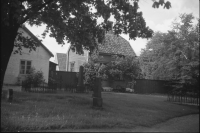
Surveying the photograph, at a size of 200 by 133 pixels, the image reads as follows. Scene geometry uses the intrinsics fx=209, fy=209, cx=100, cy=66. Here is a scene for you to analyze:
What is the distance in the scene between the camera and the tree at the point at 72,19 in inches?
307

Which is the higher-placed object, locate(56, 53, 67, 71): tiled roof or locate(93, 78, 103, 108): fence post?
locate(56, 53, 67, 71): tiled roof

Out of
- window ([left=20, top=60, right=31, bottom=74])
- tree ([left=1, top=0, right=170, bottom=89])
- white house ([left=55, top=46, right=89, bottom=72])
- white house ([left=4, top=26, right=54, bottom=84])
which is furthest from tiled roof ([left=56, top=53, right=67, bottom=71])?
tree ([left=1, top=0, right=170, bottom=89])

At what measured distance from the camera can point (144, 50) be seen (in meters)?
57.1

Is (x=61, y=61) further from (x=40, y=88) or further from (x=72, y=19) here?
(x=72, y=19)

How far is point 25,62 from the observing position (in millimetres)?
21609

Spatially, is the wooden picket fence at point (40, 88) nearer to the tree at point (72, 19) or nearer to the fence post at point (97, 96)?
the tree at point (72, 19)

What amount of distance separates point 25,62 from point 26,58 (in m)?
0.43

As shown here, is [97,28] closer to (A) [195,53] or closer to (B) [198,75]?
(A) [195,53]

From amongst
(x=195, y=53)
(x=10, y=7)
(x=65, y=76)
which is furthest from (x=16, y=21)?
(x=65, y=76)

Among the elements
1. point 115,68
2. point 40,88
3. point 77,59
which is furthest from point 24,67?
point 77,59

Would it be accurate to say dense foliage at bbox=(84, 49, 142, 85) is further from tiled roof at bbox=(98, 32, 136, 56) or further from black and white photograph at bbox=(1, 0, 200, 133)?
black and white photograph at bbox=(1, 0, 200, 133)

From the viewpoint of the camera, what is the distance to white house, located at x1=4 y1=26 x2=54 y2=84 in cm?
2056

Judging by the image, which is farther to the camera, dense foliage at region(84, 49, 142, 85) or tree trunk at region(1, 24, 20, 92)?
dense foliage at region(84, 49, 142, 85)

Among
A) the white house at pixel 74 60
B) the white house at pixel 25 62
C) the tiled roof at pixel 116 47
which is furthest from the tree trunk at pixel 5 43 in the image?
the white house at pixel 74 60
